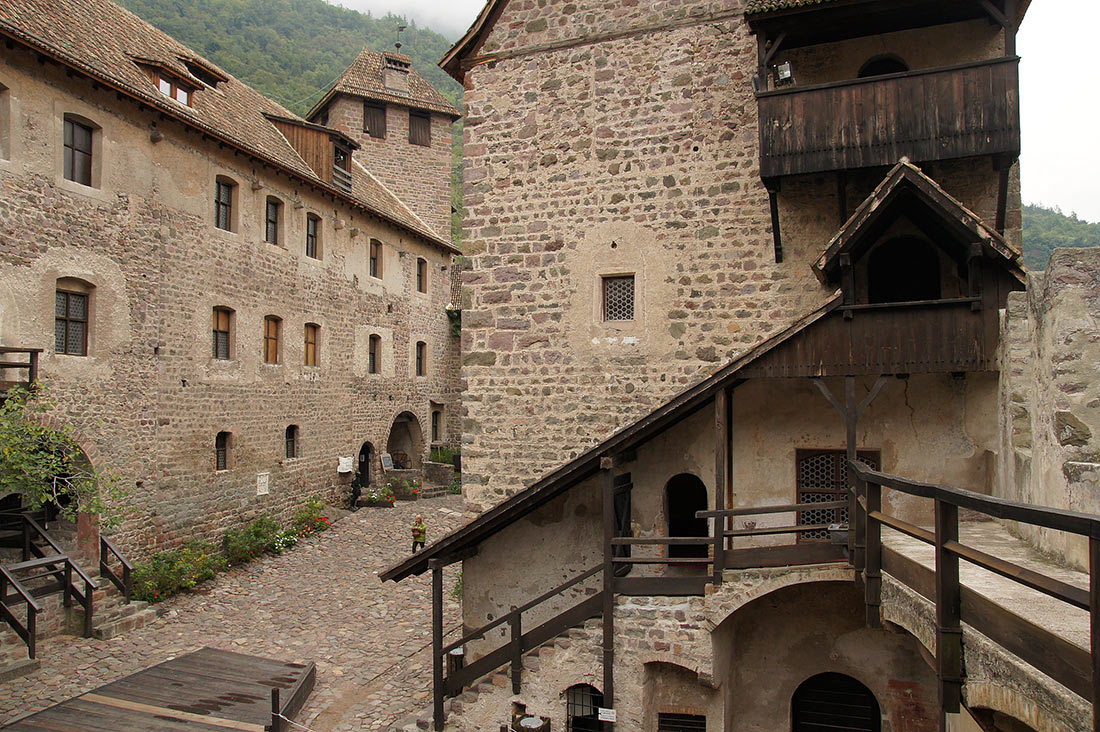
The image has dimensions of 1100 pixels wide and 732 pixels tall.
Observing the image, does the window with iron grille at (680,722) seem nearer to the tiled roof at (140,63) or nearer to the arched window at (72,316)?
the arched window at (72,316)

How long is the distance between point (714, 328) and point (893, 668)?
4.89 meters

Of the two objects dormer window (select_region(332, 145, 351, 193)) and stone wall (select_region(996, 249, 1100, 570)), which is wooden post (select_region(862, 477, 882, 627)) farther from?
dormer window (select_region(332, 145, 351, 193))

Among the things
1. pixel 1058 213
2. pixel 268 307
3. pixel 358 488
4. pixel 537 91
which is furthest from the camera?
pixel 1058 213

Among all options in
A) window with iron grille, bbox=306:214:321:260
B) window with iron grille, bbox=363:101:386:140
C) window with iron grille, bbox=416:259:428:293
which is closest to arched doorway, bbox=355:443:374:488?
window with iron grille, bbox=416:259:428:293

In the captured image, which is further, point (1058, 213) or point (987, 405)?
point (1058, 213)

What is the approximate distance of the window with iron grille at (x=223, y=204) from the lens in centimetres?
1888

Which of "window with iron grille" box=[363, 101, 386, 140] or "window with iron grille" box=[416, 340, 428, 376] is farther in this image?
"window with iron grille" box=[363, 101, 386, 140]

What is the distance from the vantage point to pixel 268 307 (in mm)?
20703

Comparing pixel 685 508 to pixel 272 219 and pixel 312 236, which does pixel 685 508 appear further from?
pixel 312 236

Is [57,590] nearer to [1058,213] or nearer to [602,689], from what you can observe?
[602,689]

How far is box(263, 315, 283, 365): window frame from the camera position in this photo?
20859 mm

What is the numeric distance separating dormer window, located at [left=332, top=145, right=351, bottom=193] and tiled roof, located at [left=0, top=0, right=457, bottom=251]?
65 cm

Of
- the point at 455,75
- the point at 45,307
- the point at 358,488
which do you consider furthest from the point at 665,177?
the point at 358,488

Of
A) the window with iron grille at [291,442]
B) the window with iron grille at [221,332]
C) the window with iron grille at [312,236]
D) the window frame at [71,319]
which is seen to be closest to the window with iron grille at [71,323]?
the window frame at [71,319]
